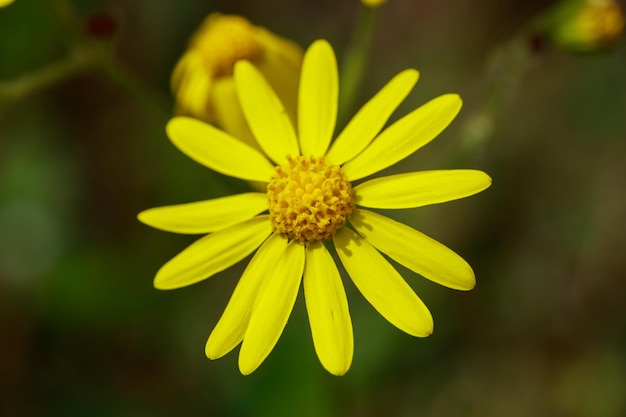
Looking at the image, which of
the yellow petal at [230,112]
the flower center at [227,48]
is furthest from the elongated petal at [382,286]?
the flower center at [227,48]

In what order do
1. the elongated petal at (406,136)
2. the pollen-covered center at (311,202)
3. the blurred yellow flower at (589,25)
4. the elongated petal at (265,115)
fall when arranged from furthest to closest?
1. the blurred yellow flower at (589,25)
2. the elongated petal at (265,115)
3. the pollen-covered center at (311,202)
4. the elongated petal at (406,136)

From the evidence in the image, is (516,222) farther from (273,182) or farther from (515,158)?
(273,182)

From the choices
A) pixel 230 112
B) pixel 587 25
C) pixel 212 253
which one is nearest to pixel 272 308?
pixel 212 253

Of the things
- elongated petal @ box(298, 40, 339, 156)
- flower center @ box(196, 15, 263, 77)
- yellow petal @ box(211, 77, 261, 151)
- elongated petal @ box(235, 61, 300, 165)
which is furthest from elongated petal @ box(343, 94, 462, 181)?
flower center @ box(196, 15, 263, 77)

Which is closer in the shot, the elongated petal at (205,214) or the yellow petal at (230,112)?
the elongated petal at (205,214)

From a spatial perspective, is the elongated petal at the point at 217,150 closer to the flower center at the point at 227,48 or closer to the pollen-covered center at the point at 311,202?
the pollen-covered center at the point at 311,202

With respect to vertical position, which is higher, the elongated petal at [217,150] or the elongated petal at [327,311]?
the elongated petal at [217,150]

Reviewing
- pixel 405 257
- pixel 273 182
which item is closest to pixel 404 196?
pixel 405 257

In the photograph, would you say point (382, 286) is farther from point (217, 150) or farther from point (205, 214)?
point (217, 150)
